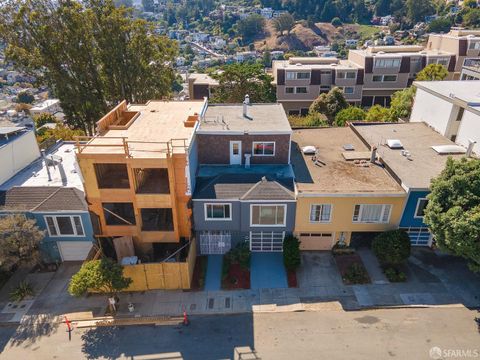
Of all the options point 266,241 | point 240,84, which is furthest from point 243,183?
point 240,84

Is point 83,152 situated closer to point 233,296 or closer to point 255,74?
point 233,296

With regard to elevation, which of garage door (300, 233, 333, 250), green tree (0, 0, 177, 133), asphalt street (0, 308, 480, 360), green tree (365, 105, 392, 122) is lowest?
asphalt street (0, 308, 480, 360)

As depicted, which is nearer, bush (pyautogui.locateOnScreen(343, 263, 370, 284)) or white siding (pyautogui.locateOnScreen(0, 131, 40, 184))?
bush (pyautogui.locateOnScreen(343, 263, 370, 284))

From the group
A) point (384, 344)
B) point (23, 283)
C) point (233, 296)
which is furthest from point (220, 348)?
point (23, 283)

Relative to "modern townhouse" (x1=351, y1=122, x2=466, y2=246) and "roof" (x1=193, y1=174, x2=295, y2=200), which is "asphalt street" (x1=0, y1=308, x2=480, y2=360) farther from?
"roof" (x1=193, y1=174, x2=295, y2=200)

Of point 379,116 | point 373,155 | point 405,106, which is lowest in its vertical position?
point 379,116

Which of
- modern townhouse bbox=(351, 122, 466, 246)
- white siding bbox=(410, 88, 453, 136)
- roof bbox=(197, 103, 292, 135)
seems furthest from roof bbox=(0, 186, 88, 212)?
white siding bbox=(410, 88, 453, 136)

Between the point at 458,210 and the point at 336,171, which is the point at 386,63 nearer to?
the point at 336,171
